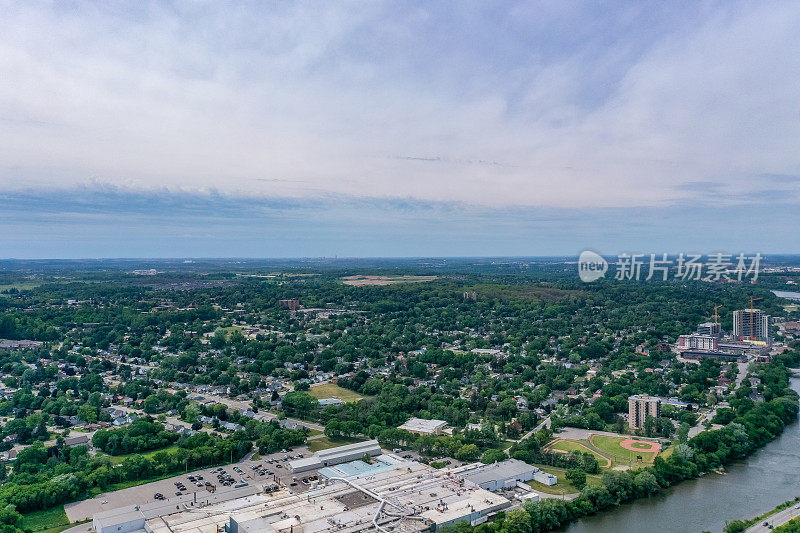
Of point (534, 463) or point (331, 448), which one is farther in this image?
point (331, 448)

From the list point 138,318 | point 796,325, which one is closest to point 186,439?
point 138,318

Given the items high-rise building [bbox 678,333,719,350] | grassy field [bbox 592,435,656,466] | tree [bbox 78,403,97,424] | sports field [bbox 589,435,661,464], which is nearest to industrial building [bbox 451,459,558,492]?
grassy field [bbox 592,435,656,466]

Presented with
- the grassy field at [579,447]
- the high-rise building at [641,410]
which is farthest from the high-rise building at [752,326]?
the grassy field at [579,447]

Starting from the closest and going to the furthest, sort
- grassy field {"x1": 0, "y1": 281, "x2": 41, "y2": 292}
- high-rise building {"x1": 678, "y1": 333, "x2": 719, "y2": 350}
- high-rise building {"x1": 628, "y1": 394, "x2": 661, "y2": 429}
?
high-rise building {"x1": 628, "y1": 394, "x2": 661, "y2": 429}
high-rise building {"x1": 678, "y1": 333, "x2": 719, "y2": 350}
grassy field {"x1": 0, "y1": 281, "x2": 41, "y2": 292}

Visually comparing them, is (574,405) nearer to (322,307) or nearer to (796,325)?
(796,325)

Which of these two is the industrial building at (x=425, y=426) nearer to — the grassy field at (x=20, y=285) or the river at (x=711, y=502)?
the river at (x=711, y=502)

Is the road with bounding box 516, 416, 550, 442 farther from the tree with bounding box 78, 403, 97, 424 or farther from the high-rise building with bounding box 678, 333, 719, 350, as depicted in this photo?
the high-rise building with bounding box 678, 333, 719, 350
